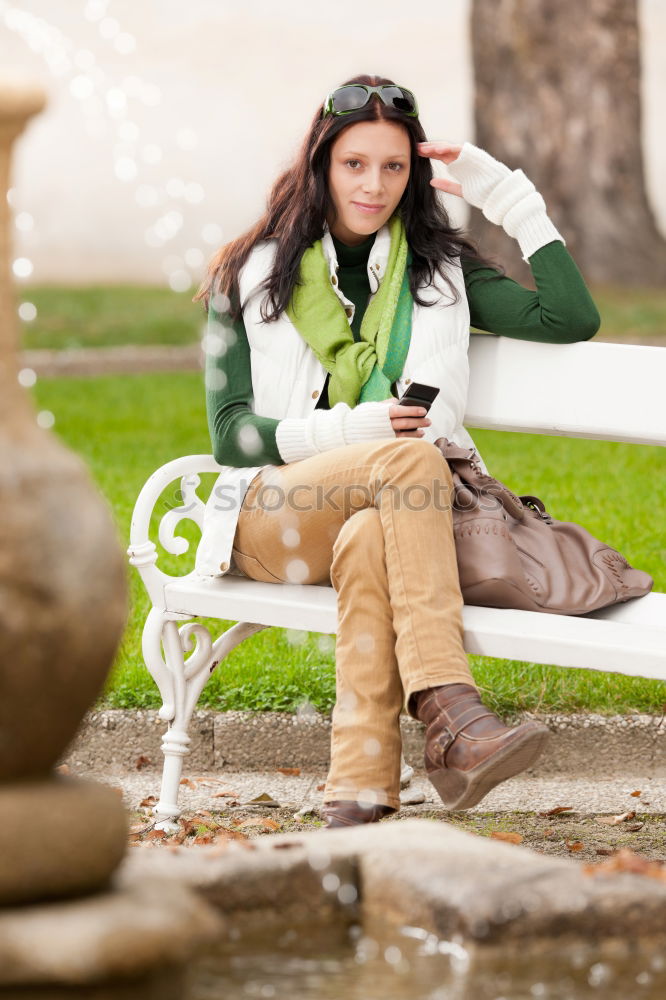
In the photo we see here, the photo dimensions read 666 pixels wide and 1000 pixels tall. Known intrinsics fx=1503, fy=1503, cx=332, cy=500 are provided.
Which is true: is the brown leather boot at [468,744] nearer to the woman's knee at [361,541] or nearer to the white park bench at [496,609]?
the white park bench at [496,609]

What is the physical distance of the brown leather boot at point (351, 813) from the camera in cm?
292

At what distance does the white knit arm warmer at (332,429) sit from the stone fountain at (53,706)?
1.55m

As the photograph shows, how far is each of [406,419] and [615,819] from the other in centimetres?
108

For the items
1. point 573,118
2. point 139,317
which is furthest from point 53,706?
point 139,317

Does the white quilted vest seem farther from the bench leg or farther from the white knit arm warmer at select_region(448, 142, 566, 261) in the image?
the bench leg

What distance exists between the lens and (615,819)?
3.56 m

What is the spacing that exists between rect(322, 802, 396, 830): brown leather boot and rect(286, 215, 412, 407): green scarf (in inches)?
42.0

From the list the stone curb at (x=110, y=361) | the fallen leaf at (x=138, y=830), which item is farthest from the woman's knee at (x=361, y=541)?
the stone curb at (x=110, y=361)

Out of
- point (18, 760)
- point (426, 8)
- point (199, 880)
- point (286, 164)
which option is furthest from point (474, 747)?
point (426, 8)

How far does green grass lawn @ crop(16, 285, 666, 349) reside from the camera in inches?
501

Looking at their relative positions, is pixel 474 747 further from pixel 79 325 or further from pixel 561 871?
pixel 79 325

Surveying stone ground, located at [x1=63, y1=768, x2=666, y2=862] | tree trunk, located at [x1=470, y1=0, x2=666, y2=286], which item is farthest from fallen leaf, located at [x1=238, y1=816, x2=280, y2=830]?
tree trunk, located at [x1=470, y1=0, x2=666, y2=286]

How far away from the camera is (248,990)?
6.36 feet

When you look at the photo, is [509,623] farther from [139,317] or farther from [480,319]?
[139,317]
